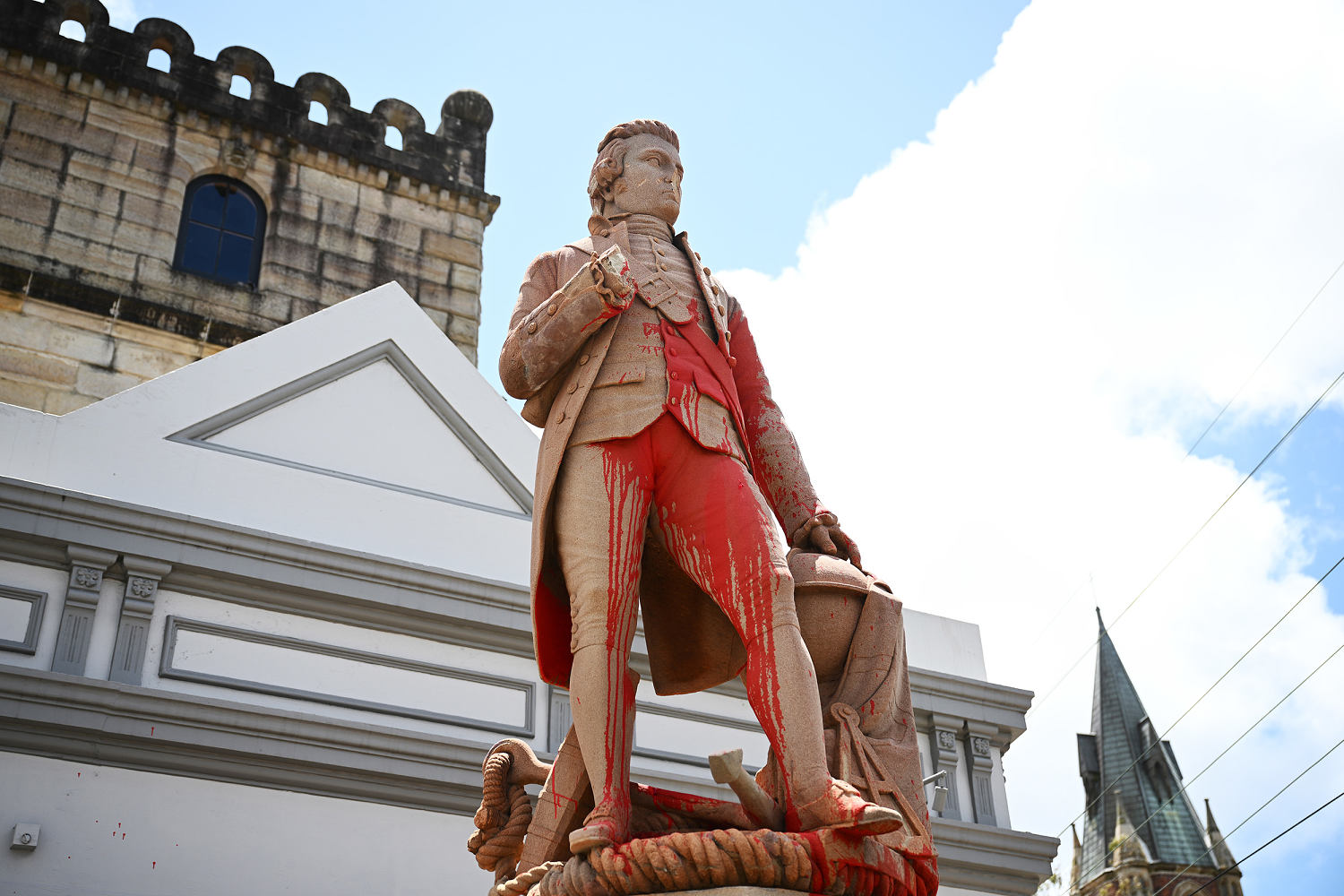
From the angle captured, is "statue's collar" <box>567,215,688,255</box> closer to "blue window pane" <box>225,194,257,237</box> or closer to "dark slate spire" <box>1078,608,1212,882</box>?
"blue window pane" <box>225,194,257,237</box>

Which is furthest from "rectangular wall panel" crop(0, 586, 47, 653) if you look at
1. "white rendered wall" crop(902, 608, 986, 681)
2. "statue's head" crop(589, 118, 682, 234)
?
"white rendered wall" crop(902, 608, 986, 681)

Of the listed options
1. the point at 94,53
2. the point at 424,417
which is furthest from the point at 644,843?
the point at 94,53

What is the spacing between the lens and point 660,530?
3.96m

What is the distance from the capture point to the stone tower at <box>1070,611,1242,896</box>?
41406 millimetres

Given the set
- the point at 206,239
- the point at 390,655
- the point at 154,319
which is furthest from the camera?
the point at 206,239

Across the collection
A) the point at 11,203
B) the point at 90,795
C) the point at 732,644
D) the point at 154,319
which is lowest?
the point at 732,644

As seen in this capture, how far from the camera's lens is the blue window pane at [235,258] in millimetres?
14352

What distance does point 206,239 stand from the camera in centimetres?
1455

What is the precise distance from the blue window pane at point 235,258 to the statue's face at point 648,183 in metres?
10.7

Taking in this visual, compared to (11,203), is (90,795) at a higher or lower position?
lower

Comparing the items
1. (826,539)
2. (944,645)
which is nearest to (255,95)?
(944,645)

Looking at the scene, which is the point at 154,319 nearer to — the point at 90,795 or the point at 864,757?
the point at 90,795

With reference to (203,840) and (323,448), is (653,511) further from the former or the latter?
(323,448)

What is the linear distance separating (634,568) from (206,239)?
39.4ft
